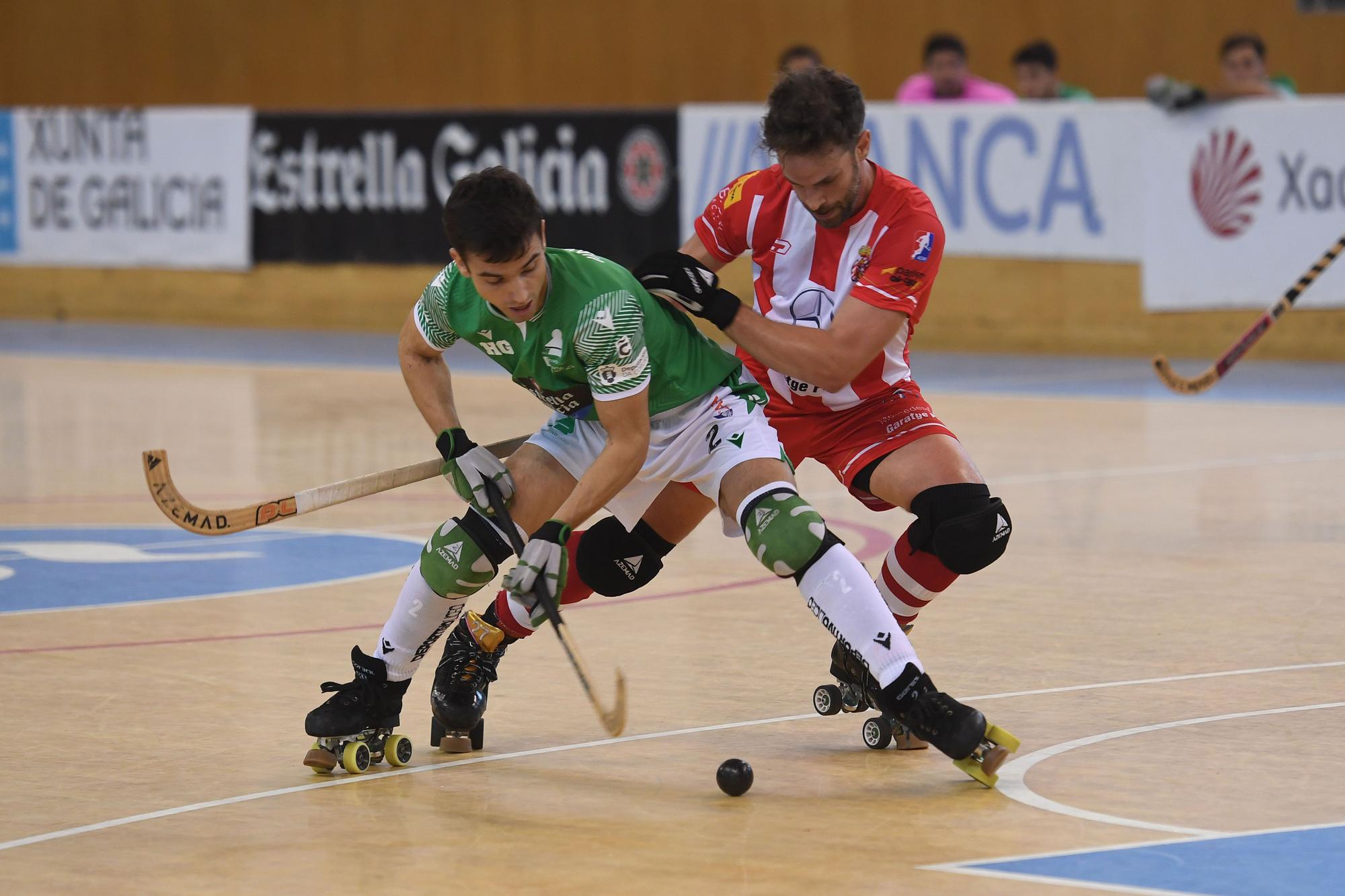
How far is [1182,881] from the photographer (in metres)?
3.88

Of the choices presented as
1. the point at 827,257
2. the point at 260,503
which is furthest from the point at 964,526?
the point at 260,503

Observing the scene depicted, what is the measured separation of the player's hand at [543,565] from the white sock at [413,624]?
1.05 ft

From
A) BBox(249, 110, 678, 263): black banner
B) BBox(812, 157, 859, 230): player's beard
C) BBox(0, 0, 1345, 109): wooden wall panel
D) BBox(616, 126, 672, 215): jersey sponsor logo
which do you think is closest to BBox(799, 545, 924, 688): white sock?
BBox(812, 157, 859, 230): player's beard

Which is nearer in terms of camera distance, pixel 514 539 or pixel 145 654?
pixel 514 539

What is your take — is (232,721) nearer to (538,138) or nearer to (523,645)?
(523,645)

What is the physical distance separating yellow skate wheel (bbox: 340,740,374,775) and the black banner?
10.4 meters

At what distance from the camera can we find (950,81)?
1444cm

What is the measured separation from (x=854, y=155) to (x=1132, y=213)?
357 inches

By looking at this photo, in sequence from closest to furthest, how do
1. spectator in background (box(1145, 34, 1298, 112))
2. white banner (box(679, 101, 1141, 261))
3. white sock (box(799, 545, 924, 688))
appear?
white sock (box(799, 545, 924, 688))
spectator in background (box(1145, 34, 1298, 112))
white banner (box(679, 101, 1141, 261))

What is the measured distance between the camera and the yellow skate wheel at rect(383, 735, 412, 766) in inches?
194

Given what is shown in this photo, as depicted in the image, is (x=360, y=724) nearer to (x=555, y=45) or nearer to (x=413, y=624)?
(x=413, y=624)

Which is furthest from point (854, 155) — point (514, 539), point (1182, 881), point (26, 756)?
point (26, 756)

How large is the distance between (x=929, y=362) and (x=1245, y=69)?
273 cm

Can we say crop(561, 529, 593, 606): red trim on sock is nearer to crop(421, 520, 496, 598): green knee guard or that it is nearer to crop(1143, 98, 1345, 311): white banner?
crop(421, 520, 496, 598): green knee guard
